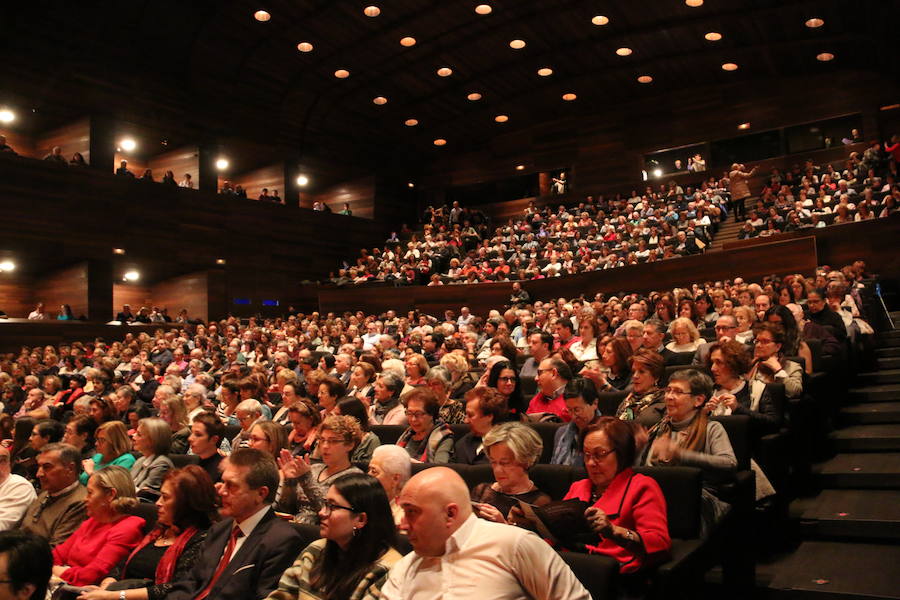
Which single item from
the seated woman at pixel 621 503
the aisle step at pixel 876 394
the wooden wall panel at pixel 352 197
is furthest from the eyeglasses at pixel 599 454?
the wooden wall panel at pixel 352 197

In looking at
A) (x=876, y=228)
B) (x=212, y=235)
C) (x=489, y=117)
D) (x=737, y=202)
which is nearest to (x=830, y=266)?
(x=876, y=228)

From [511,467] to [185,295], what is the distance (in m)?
12.6

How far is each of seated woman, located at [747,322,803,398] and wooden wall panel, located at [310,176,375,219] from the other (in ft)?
44.1

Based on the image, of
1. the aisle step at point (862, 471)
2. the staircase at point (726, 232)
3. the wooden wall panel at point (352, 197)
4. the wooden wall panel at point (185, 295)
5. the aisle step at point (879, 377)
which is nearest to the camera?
the aisle step at point (862, 471)

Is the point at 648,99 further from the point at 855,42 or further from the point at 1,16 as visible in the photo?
the point at 1,16

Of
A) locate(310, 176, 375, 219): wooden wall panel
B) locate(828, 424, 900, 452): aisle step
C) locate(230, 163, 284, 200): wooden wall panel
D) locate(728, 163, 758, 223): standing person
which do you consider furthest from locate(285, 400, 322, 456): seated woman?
locate(310, 176, 375, 219): wooden wall panel

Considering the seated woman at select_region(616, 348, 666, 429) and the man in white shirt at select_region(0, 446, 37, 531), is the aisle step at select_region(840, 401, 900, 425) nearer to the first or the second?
the seated woman at select_region(616, 348, 666, 429)

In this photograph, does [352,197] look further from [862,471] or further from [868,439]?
[862,471]

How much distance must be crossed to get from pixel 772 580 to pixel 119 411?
4.22 m

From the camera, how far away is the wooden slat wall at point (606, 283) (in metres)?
8.42

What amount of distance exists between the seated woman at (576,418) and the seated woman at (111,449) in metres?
2.08

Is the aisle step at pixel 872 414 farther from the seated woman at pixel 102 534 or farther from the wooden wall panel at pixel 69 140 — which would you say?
the wooden wall panel at pixel 69 140

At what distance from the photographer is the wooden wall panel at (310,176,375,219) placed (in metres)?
16.4

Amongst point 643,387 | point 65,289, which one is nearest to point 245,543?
point 643,387
